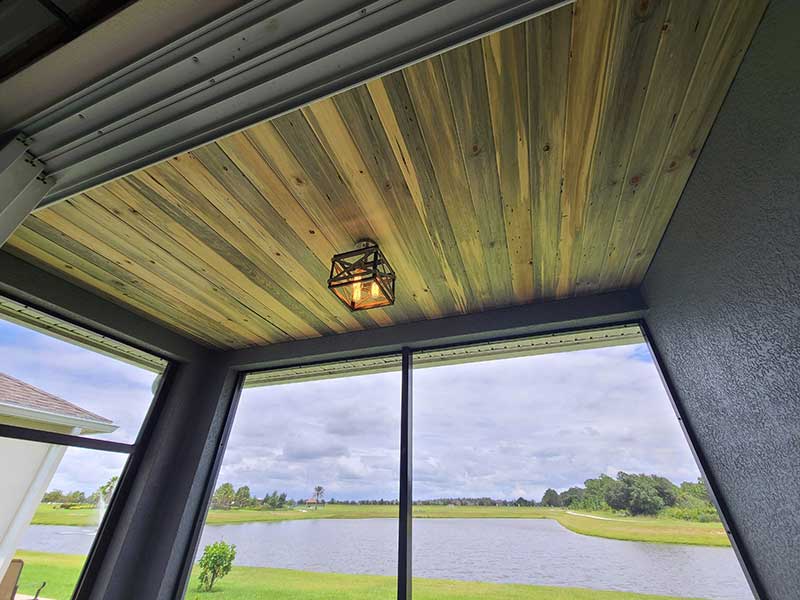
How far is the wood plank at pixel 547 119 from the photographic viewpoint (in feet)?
3.43

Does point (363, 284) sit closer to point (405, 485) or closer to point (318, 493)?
point (405, 485)

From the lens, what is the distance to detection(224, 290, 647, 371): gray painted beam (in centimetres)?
222

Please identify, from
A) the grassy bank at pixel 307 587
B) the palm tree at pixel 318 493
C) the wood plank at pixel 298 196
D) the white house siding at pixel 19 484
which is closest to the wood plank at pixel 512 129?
the wood plank at pixel 298 196

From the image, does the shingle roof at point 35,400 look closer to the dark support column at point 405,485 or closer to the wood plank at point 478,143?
the dark support column at point 405,485

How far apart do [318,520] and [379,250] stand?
6.40 feet

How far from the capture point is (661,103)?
4.00 ft

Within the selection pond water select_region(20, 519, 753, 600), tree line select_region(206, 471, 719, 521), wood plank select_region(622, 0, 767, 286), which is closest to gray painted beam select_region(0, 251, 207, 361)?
pond water select_region(20, 519, 753, 600)

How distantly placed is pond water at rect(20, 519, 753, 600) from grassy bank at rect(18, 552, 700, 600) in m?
0.03

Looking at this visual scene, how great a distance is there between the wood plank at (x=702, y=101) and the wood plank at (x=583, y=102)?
0.89ft

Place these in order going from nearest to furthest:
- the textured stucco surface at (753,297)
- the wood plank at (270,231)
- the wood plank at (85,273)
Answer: the textured stucco surface at (753,297)
the wood plank at (270,231)
the wood plank at (85,273)

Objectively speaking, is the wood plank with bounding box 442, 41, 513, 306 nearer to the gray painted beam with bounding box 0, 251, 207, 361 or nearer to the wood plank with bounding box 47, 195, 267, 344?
the wood plank with bounding box 47, 195, 267, 344

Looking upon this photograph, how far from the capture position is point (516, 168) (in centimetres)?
147

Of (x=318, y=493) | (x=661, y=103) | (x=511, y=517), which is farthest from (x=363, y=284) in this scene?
(x=318, y=493)

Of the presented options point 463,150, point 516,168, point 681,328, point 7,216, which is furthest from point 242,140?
point 681,328
